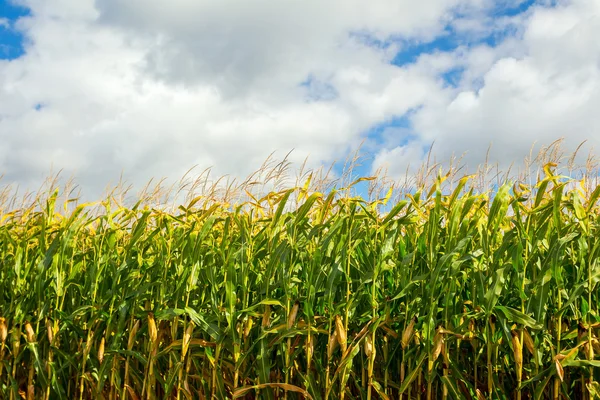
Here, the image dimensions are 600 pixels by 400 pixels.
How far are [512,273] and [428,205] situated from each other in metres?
0.66

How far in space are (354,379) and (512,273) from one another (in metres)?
0.94

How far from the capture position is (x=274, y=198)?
11.0ft

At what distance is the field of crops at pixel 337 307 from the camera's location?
2.61 metres

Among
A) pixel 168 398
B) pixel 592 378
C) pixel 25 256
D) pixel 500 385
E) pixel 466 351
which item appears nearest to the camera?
pixel 592 378

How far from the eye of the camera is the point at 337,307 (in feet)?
8.95

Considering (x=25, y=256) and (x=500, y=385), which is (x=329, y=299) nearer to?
(x=500, y=385)

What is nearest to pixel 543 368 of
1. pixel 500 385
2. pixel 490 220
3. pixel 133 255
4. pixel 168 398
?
pixel 500 385

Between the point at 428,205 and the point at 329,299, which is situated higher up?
the point at 428,205

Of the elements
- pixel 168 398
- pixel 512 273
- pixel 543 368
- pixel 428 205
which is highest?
pixel 428 205

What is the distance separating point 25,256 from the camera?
369cm

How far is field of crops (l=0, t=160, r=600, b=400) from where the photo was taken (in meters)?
2.61

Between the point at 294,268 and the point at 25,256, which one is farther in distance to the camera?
the point at 25,256

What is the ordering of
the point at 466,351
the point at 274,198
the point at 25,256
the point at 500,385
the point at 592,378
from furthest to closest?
the point at 25,256, the point at 274,198, the point at 466,351, the point at 500,385, the point at 592,378

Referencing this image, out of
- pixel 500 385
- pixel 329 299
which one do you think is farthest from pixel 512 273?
pixel 329 299
